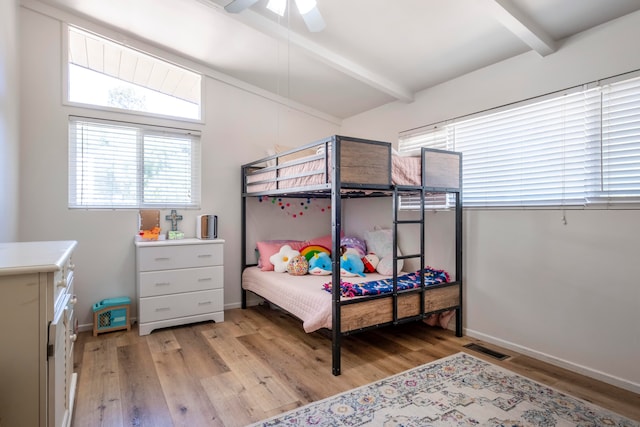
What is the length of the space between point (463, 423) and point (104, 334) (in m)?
3.10

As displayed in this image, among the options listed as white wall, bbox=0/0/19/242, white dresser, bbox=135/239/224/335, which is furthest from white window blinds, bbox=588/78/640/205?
white wall, bbox=0/0/19/242

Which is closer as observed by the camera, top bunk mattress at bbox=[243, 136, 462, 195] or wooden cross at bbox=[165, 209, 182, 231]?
top bunk mattress at bbox=[243, 136, 462, 195]

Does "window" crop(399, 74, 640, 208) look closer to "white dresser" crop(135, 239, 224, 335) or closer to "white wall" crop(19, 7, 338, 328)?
"white wall" crop(19, 7, 338, 328)

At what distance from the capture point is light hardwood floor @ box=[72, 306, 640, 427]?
1.96 metres

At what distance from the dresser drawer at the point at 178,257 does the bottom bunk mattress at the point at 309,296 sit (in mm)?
543

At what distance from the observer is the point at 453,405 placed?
1998 mm

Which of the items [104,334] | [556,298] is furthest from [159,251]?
[556,298]

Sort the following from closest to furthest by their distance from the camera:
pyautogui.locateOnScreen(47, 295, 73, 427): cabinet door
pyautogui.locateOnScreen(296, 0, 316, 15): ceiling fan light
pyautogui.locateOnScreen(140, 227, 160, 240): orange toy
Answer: pyautogui.locateOnScreen(47, 295, 73, 427): cabinet door → pyautogui.locateOnScreen(296, 0, 316, 15): ceiling fan light → pyautogui.locateOnScreen(140, 227, 160, 240): orange toy

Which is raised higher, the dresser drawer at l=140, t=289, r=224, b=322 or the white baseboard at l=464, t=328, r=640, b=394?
the dresser drawer at l=140, t=289, r=224, b=322

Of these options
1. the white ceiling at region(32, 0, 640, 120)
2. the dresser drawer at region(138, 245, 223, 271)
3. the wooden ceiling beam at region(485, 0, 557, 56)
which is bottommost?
the dresser drawer at region(138, 245, 223, 271)

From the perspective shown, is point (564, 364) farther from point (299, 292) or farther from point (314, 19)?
point (314, 19)

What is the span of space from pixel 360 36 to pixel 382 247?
2127 millimetres

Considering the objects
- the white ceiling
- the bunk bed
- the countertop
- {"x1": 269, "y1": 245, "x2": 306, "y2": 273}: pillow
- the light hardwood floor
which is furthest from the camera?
{"x1": 269, "y1": 245, "x2": 306, "y2": 273}: pillow

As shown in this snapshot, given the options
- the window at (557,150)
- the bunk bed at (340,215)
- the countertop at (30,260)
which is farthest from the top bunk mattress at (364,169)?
the countertop at (30,260)
